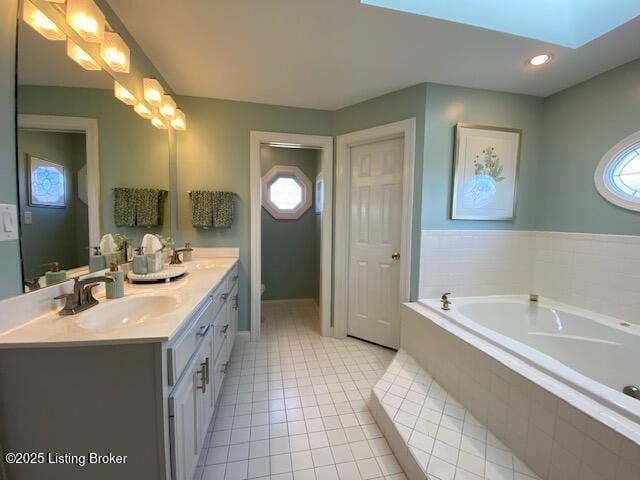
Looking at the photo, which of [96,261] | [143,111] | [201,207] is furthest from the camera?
[201,207]

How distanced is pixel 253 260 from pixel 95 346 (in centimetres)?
174

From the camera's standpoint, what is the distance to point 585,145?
2.05 m

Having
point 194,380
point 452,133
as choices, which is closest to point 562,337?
point 452,133

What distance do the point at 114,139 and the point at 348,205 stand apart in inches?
73.0

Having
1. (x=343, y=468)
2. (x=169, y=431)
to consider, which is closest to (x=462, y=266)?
(x=343, y=468)

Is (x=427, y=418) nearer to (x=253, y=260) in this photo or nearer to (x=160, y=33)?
(x=253, y=260)

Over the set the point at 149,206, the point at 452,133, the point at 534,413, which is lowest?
the point at 534,413

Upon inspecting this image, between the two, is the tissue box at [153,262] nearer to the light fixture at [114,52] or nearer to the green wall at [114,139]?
the green wall at [114,139]

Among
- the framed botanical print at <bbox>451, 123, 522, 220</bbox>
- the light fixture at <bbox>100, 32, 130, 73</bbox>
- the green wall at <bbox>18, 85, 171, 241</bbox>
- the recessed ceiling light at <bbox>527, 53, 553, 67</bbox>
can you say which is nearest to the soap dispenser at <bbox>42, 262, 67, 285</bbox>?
the green wall at <bbox>18, 85, 171, 241</bbox>

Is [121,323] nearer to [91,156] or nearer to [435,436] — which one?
[91,156]

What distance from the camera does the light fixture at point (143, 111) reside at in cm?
169

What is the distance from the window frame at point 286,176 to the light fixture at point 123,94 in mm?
2092

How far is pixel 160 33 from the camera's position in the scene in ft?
5.19

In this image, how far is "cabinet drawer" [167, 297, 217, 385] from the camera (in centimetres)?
92
